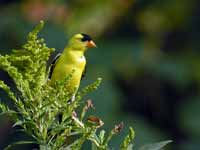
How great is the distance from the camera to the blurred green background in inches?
348

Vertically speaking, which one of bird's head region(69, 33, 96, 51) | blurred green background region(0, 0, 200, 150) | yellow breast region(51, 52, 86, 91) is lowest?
blurred green background region(0, 0, 200, 150)

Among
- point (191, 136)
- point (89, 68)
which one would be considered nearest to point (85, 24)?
point (89, 68)

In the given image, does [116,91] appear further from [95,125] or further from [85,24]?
[95,125]

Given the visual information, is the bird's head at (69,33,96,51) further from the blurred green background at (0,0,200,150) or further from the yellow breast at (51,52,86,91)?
the blurred green background at (0,0,200,150)

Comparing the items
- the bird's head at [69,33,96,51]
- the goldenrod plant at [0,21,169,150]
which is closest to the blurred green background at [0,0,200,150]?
the bird's head at [69,33,96,51]

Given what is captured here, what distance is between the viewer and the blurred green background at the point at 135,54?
29.0 ft

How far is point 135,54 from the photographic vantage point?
9.22 meters

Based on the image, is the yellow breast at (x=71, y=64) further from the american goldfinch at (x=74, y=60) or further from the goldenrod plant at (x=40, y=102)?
the goldenrod plant at (x=40, y=102)

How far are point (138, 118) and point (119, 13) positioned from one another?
1.31 metres

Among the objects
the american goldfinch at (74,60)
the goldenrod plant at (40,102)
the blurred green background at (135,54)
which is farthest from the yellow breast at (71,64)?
the blurred green background at (135,54)

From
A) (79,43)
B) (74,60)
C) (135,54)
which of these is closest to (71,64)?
(74,60)

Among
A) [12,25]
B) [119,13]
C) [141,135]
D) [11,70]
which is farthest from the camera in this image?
[119,13]

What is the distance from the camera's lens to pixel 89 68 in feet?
28.1

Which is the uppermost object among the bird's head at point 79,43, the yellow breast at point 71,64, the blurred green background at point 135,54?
the bird's head at point 79,43
